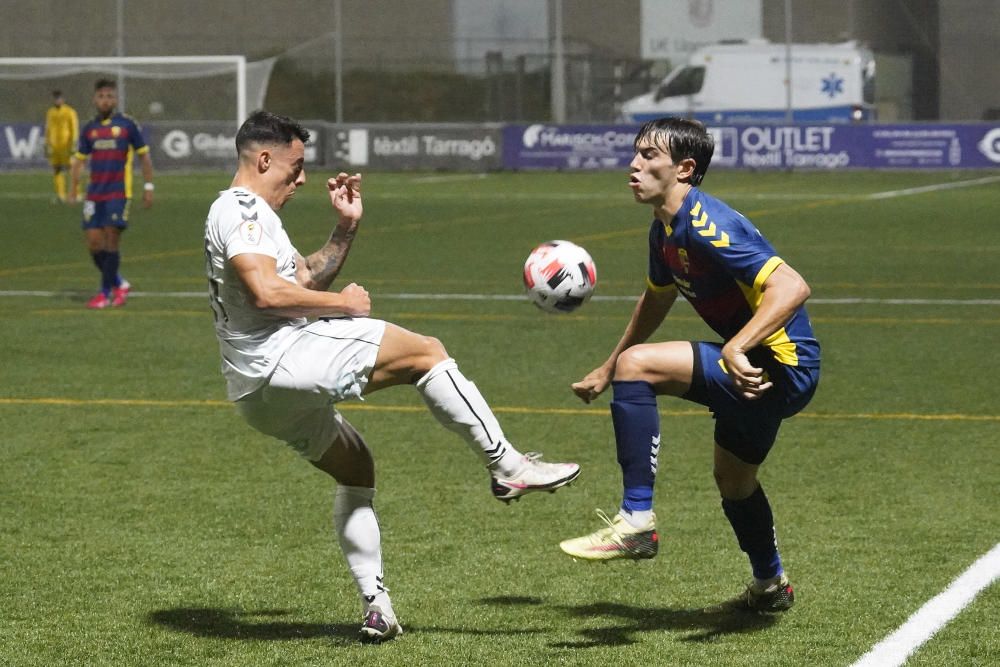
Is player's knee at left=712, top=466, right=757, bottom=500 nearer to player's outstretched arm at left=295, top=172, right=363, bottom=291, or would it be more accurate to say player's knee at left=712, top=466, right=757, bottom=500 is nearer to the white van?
player's outstretched arm at left=295, top=172, right=363, bottom=291

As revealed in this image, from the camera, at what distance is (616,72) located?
45.1 metres

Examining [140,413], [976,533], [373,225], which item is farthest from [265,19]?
[976,533]

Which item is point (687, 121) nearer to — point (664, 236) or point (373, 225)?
point (664, 236)

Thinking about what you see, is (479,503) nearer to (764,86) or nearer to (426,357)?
(426,357)

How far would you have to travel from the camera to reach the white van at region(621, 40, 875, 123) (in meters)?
42.4

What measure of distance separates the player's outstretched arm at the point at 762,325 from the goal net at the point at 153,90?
35762 millimetres

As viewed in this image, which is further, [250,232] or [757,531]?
[757,531]

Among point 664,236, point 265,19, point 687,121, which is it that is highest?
point 265,19

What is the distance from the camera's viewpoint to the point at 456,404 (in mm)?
5430

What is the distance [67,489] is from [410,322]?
23.0 feet

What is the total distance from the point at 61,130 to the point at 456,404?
98.8ft

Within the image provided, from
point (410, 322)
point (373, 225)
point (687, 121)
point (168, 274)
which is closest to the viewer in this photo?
point (687, 121)

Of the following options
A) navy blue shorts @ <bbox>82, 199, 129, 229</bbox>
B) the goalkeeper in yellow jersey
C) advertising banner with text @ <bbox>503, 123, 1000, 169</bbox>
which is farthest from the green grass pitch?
advertising banner with text @ <bbox>503, 123, 1000, 169</bbox>

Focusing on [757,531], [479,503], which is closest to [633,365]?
[757,531]
